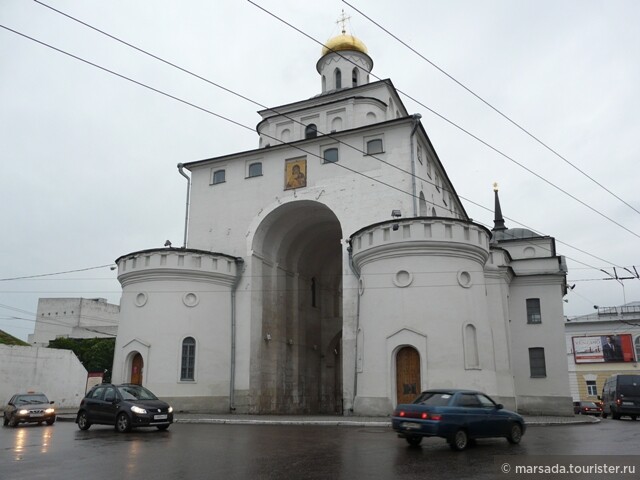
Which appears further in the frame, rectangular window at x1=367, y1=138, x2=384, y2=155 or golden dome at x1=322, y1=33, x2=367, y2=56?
golden dome at x1=322, y1=33, x2=367, y2=56

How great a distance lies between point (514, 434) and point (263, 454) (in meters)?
5.85

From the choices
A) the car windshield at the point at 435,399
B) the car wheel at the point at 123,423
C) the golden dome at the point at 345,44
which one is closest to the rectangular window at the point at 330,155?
the golden dome at the point at 345,44

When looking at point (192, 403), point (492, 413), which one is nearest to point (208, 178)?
point (192, 403)

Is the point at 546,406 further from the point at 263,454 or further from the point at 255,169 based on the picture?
the point at 263,454

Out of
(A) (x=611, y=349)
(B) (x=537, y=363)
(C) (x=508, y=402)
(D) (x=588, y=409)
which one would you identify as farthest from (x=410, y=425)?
(A) (x=611, y=349)

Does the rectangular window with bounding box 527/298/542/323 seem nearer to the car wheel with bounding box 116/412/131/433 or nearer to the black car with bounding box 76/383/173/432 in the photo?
the black car with bounding box 76/383/173/432

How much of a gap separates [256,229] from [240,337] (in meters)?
5.27

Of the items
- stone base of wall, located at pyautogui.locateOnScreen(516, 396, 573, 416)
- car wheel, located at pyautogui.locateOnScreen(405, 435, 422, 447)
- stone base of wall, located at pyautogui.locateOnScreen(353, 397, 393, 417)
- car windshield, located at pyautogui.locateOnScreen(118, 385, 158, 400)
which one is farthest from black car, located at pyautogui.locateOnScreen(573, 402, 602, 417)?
car windshield, located at pyautogui.locateOnScreen(118, 385, 158, 400)

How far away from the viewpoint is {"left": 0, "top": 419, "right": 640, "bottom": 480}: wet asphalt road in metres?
8.27

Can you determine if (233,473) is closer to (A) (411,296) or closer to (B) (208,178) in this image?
(A) (411,296)

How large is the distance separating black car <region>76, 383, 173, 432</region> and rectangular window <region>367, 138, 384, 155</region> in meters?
14.8

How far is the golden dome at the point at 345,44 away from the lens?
3425 cm

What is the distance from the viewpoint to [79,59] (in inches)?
440

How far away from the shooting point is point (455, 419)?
11.4m
